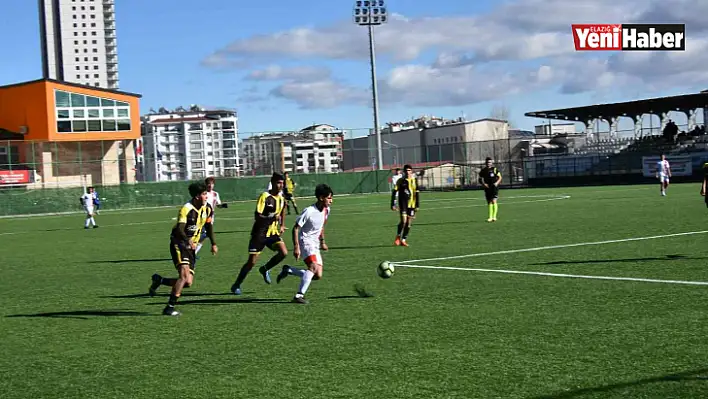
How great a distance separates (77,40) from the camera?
169m

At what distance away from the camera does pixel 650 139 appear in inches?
2613

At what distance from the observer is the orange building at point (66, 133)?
197 ft

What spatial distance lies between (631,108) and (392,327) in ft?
213

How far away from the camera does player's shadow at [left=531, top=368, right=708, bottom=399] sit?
20.9 ft

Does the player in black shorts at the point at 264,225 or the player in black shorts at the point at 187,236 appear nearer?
the player in black shorts at the point at 187,236

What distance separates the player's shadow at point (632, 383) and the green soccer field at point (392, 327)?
0.02 m

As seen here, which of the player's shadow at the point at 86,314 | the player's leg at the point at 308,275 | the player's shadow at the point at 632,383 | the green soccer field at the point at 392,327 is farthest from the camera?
the player's leg at the point at 308,275

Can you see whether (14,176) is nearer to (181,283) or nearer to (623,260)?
(623,260)

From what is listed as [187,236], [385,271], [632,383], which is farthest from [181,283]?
[632,383]

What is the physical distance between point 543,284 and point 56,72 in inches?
6763

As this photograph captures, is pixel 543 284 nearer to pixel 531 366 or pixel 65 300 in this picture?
pixel 531 366

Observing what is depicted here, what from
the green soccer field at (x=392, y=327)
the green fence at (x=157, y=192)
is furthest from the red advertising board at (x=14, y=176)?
the green soccer field at (x=392, y=327)

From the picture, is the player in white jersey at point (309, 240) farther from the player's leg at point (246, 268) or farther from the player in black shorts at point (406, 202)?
the player in black shorts at point (406, 202)

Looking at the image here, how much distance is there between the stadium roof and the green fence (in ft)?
52.8
